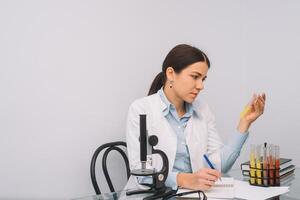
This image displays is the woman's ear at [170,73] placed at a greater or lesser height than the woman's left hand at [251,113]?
greater

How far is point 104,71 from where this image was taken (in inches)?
85.9

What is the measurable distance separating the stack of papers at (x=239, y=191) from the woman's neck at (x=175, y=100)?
0.49 meters

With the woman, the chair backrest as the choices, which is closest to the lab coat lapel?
the woman

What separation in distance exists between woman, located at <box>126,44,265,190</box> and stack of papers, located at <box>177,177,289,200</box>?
0.24 metres

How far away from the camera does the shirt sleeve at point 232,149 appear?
180cm

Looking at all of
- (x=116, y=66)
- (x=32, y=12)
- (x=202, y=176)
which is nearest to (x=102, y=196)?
(x=202, y=176)

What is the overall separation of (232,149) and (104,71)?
0.91 m

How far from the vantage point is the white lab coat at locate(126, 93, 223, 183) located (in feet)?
5.69

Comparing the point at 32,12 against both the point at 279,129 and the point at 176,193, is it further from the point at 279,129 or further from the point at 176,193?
the point at 279,129

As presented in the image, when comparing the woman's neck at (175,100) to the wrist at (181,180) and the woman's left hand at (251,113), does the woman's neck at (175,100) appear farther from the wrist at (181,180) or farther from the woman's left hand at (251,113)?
the wrist at (181,180)

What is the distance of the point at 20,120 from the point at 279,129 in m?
1.75

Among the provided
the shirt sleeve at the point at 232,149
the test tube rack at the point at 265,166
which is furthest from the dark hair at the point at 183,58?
the test tube rack at the point at 265,166

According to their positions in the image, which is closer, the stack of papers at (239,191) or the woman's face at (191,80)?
the stack of papers at (239,191)

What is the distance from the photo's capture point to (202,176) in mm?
1389
